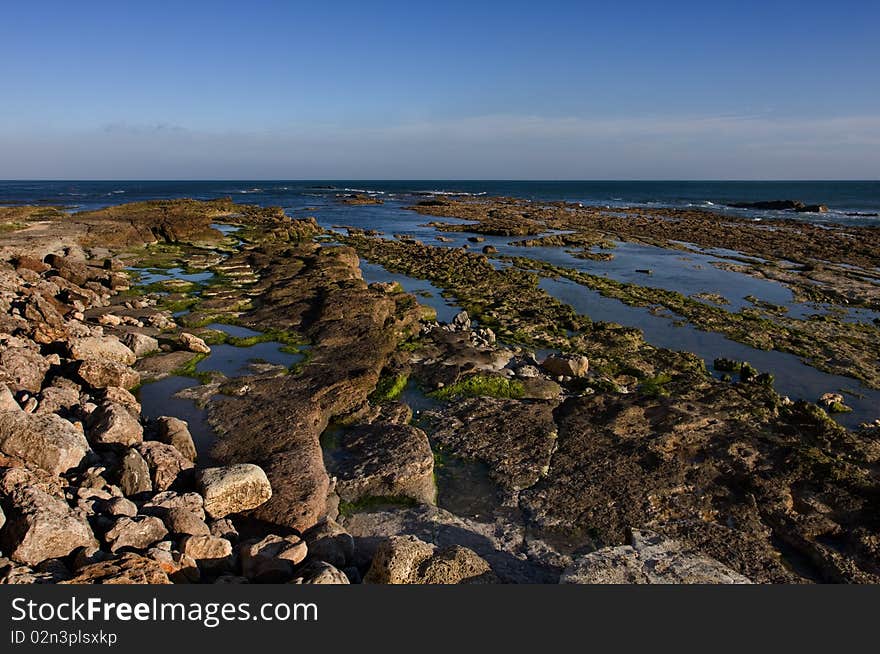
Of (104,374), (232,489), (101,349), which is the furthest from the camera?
(101,349)

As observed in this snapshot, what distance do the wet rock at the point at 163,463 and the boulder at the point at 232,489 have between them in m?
0.68

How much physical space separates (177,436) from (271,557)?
5181mm

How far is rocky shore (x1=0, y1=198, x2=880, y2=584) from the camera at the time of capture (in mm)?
8227

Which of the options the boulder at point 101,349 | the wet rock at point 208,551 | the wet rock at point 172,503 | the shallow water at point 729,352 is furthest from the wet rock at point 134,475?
the shallow water at point 729,352

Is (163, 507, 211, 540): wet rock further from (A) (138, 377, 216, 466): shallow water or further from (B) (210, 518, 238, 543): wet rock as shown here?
(A) (138, 377, 216, 466): shallow water

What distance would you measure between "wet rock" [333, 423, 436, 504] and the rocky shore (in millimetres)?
65

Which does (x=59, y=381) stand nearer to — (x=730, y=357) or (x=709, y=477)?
(x=709, y=477)

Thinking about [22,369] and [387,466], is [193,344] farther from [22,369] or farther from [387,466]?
[387,466]

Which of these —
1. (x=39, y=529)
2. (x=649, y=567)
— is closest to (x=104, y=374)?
(x=39, y=529)

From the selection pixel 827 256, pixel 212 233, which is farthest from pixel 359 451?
pixel 827 256

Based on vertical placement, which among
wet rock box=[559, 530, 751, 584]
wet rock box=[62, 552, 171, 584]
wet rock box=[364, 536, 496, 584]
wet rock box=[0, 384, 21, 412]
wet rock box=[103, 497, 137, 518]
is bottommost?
wet rock box=[559, 530, 751, 584]

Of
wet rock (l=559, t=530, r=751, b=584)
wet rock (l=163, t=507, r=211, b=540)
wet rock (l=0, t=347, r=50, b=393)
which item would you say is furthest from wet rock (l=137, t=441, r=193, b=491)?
wet rock (l=559, t=530, r=751, b=584)

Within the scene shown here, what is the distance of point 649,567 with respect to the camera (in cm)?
849

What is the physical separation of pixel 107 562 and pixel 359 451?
20.7 ft
